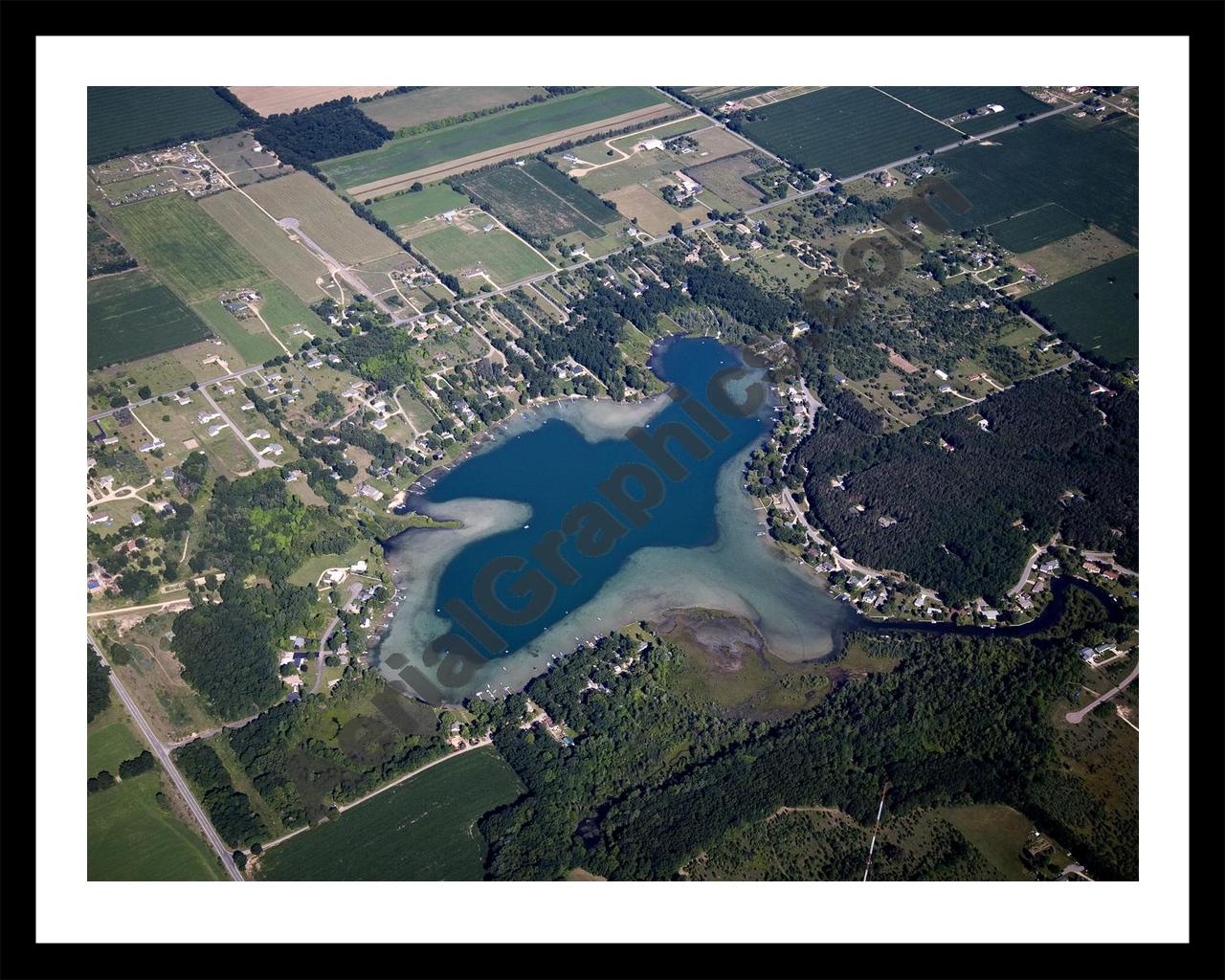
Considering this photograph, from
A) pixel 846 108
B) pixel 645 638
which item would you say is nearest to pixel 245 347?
pixel 645 638

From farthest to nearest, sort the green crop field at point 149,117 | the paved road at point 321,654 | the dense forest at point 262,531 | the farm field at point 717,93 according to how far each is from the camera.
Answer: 1. the farm field at point 717,93
2. the green crop field at point 149,117
3. the dense forest at point 262,531
4. the paved road at point 321,654

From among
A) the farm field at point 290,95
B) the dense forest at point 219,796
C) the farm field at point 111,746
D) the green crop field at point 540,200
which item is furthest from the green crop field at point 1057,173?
the farm field at point 111,746

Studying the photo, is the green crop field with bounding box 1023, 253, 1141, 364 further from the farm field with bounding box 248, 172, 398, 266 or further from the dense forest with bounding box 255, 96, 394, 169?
the dense forest with bounding box 255, 96, 394, 169

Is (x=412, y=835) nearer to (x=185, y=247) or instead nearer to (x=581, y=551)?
(x=581, y=551)

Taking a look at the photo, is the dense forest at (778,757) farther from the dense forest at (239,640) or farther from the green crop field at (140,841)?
the green crop field at (140,841)

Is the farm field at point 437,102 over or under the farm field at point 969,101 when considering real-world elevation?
under

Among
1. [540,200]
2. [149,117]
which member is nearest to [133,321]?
[149,117]

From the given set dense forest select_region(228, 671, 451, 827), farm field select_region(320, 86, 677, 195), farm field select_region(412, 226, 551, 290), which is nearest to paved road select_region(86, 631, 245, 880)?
dense forest select_region(228, 671, 451, 827)
